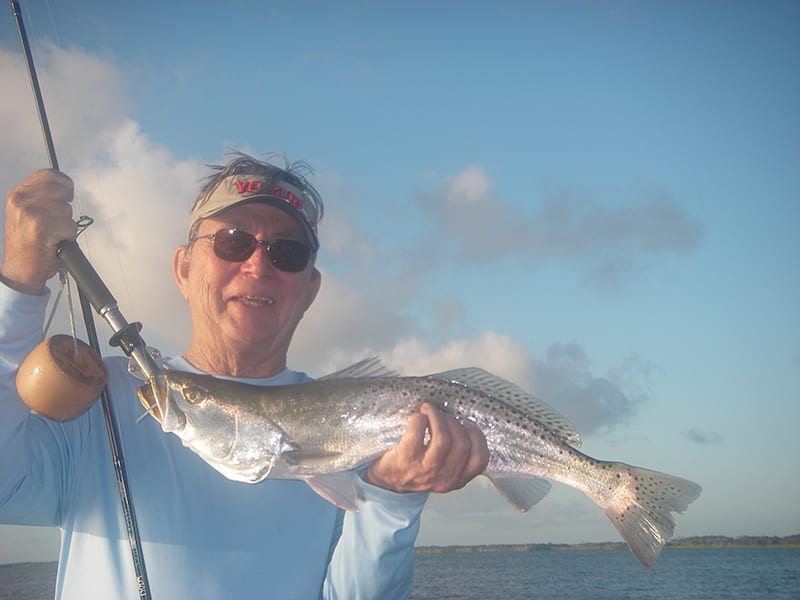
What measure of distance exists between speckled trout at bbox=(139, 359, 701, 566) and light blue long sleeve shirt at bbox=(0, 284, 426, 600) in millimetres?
271

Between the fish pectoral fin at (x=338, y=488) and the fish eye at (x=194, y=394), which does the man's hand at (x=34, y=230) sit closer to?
the fish eye at (x=194, y=394)

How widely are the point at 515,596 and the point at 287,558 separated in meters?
60.7

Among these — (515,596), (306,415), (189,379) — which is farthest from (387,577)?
(515,596)

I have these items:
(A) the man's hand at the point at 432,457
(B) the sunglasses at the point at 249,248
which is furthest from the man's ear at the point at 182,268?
(A) the man's hand at the point at 432,457

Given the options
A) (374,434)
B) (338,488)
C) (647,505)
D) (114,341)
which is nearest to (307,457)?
(338,488)

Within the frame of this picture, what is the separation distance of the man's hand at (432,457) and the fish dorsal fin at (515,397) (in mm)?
377

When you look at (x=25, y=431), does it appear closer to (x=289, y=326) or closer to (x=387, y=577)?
(x=289, y=326)

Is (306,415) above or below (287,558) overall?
above

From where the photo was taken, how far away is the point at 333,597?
4.53 metres

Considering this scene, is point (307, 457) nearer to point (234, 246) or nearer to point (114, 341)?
point (114, 341)

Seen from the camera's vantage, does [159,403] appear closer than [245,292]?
Yes

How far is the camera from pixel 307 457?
439 centimetres

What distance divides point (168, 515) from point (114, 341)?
1202 millimetres

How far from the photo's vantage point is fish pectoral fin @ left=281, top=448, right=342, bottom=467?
172 inches
